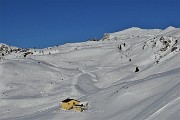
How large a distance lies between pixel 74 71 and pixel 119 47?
36.2 metres

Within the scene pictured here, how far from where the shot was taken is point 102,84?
9144 cm

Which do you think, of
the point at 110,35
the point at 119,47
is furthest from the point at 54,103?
the point at 110,35

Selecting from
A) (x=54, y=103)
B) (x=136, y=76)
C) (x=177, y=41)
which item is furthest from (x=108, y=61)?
(x=54, y=103)

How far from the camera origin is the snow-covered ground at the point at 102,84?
46.0 m

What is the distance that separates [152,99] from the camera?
46250 mm

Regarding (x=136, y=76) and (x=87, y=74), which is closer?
(x=136, y=76)

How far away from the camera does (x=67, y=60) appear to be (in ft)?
447

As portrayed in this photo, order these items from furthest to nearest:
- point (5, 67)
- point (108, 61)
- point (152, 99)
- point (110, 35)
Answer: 1. point (110, 35)
2. point (108, 61)
3. point (5, 67)
4. point (152, 99)

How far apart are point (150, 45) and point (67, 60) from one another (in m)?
31.2

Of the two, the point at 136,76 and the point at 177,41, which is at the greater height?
the point at 177,41

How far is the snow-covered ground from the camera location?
4600 cm

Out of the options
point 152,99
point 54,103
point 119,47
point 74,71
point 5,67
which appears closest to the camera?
point 152,99

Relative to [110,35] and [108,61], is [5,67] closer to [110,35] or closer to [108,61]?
[108,61]

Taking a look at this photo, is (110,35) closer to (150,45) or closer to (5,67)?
(150,45)
